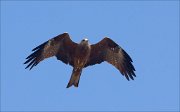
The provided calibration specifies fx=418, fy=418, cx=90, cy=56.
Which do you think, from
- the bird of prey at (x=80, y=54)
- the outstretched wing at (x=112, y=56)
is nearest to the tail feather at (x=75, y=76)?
the bird of prey at (x=80, y=54)

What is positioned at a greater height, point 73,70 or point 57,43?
point 57,43

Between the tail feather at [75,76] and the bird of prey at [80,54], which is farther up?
the bird of prey at [80,54]

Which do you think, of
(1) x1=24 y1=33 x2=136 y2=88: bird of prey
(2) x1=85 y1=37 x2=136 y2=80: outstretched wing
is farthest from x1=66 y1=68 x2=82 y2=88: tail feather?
(2) x1=85 y1=37 x2=136 y2=80: outstretched wing

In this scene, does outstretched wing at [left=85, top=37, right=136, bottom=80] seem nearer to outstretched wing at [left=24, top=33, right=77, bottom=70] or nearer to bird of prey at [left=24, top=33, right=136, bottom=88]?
bird of prey at [left=24, top=33, right=136, bottom=88]

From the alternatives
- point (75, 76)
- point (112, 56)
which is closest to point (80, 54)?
point (75, 76)

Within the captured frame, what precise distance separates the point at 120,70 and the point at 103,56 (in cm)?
69

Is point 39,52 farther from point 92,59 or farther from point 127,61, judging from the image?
point 127,61

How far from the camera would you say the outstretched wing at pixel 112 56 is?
1299 cm

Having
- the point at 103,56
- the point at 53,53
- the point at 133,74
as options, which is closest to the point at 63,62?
the point at 53,53

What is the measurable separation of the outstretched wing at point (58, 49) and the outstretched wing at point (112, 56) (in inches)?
25.0

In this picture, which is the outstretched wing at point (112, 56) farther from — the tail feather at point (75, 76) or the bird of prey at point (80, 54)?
the tail feather at point (75, 76)

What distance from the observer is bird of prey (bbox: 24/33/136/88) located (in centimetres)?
1241

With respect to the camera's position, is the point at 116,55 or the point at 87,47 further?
the point at 116,55

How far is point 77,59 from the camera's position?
12.4 m
